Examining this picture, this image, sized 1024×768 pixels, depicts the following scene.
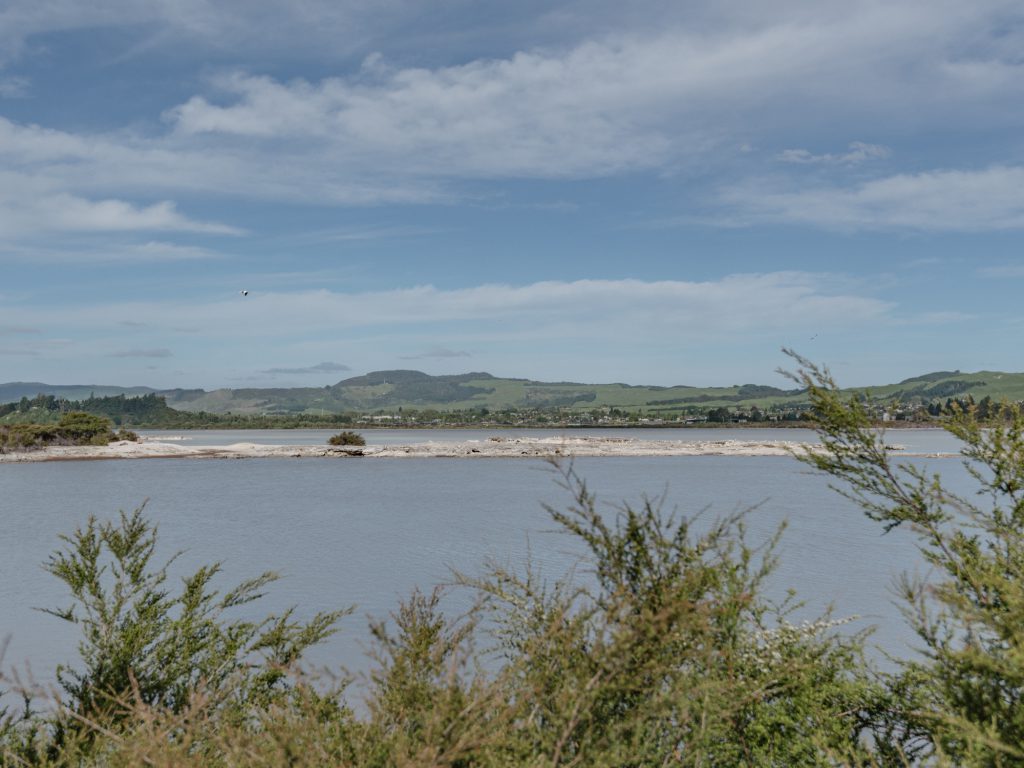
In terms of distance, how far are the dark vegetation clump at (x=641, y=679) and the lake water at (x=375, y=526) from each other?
1.36m

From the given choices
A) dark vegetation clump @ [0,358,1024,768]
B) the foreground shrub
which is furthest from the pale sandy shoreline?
the foreground shrub

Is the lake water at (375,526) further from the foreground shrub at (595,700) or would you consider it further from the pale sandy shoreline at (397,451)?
the pale sandy shoreline at (397,451)

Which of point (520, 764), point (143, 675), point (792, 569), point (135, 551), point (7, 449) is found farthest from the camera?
point (7, 449)

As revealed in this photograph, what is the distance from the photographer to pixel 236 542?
3975cm

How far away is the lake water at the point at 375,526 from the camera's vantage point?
87.6 feet

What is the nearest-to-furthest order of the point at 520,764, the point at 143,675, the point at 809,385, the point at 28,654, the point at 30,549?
the point at 520,764, the point at 809,385, the point at 143,675, the point at 28,654, the point at 30,549

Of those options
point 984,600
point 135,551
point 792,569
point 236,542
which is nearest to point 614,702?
point 984,600

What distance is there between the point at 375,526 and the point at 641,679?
39.3m

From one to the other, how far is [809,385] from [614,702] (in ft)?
17.7

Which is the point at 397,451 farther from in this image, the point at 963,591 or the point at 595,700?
the point at 595,700

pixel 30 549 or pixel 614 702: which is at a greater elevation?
pixel 614 702

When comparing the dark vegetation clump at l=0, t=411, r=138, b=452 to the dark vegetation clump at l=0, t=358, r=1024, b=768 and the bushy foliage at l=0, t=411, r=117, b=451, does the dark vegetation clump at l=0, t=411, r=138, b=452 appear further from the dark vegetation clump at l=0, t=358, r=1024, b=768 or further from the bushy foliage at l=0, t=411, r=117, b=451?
the dark vegetation clump at l=0, t=358, r=1024, b=768

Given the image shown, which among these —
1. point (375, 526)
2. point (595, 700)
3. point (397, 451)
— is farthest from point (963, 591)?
point (397, 451)

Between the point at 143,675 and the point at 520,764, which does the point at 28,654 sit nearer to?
the point at 143,675
